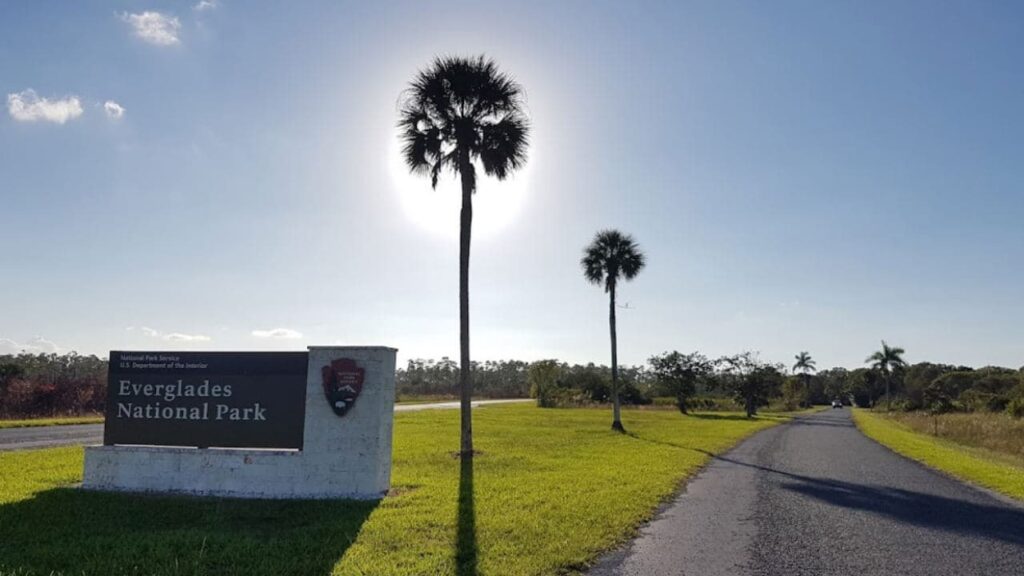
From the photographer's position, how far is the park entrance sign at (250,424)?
12133 millimetres

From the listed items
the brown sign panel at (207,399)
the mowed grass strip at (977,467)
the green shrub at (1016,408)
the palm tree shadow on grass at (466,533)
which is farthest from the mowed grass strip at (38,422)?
the green shrub at (1016,408)

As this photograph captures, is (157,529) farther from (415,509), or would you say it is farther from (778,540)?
(778,540)

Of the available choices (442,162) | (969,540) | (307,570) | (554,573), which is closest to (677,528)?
(554,573)

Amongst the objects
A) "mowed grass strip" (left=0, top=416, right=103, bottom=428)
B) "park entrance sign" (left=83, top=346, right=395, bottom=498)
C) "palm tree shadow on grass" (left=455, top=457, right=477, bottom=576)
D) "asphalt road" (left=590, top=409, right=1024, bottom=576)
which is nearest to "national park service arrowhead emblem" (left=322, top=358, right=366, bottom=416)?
"park entrance sign" (left=83, top=346, right=395, bottom=498)

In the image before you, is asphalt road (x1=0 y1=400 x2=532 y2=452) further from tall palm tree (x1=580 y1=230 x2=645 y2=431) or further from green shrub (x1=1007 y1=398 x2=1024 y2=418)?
green shrub (x1=1007 y1=398 x2=1024 y2=418)

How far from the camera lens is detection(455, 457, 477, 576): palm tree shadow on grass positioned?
7.39m

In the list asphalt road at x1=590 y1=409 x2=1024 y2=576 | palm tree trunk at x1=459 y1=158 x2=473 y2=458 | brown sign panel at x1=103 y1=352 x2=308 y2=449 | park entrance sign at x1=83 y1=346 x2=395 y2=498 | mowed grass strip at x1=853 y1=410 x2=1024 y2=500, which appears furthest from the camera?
palm tree trunk at x1=459 y1=158 x2=473 y2=458

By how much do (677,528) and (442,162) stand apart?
564 inches

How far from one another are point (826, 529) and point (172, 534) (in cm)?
898

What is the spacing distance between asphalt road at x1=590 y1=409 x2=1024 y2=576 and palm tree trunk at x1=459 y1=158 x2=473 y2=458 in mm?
6756

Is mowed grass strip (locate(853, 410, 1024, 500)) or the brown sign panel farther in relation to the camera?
mowed grass strip (locate(853, 410, 1024, 500))

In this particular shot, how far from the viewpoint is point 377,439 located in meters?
12.0

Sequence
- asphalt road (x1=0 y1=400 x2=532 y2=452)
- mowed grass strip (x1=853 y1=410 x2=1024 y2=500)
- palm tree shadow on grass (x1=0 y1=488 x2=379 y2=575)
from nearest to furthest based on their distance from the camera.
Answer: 1. palm tree shadow on grass (x1=0 y1=488 x2=379 y2=575)
2. mowed grass strip (x1=853 y1=410 x2=1024 y2=500)
3. asphalt road (x1=0 y1=400 x2=532 y2=452)

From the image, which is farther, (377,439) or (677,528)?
(377,439)
